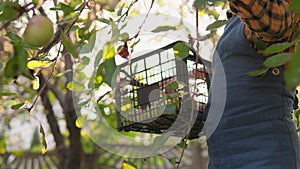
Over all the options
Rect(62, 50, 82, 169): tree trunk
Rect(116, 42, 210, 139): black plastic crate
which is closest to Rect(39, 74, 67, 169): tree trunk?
Rect(62, 50, 82, 169): tree trunk

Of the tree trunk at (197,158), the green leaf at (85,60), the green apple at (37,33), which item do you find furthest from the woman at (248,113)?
the tree trunk at (197,158)

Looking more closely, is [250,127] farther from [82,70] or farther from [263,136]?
[82,70]

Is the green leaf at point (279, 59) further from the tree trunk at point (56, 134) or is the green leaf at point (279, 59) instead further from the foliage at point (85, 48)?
the tree trunk at point (56, 134)

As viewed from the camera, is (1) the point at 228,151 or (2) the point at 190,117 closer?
(1) the point at 228,151

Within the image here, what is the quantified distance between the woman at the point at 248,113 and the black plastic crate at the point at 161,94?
0.22ft

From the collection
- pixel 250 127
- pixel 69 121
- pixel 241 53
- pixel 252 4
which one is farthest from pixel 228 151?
pixel 69 121

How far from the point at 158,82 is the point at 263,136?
32 centimetres

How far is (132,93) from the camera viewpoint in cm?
136

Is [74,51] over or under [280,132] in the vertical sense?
over

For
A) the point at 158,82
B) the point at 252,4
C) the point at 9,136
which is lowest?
the point at 9,136

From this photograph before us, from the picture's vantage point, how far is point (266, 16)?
0.92 metres

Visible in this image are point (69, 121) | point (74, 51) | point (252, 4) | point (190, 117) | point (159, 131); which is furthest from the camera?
point (69, 121)

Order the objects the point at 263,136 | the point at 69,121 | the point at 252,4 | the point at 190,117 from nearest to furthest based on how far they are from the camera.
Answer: the point at 252,4 < the point at 263,136 < the point at 190,117 < the point at 69,121

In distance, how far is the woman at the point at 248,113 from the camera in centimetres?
106
